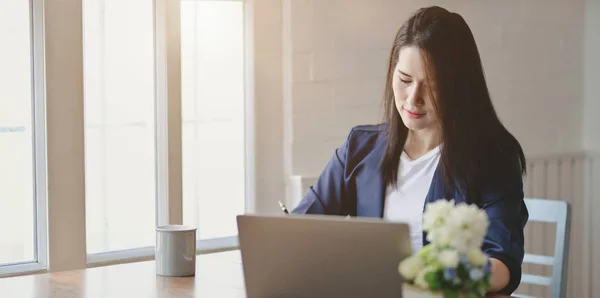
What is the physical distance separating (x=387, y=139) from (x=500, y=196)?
1.20ft

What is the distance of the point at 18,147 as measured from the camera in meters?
2.66

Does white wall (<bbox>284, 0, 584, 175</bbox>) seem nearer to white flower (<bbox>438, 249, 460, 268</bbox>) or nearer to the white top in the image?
the white top

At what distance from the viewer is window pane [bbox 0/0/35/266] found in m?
2.62

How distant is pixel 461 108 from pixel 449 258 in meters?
0.83

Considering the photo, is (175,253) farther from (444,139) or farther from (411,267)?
(411,267)

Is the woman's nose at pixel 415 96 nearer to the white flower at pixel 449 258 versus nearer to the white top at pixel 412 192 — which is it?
the white top at pixel 412 192

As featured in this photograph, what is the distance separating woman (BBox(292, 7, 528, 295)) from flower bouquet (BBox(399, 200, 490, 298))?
1.95ft

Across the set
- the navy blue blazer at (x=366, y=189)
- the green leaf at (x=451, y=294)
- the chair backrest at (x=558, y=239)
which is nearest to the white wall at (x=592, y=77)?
the chair backrest at (x=558, y=239)

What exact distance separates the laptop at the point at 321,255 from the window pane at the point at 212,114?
1476mm

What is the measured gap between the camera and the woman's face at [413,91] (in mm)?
2070

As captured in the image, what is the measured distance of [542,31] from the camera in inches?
149

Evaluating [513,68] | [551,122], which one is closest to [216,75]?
[513,68]

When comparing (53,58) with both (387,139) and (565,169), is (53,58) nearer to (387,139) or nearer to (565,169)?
(387,139)

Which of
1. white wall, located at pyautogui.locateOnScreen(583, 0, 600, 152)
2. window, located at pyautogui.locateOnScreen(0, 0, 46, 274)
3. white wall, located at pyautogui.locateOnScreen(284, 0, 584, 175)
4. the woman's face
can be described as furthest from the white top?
white wall, located at pyautogui.locateOnScreen(583, 0, 600, 152)
